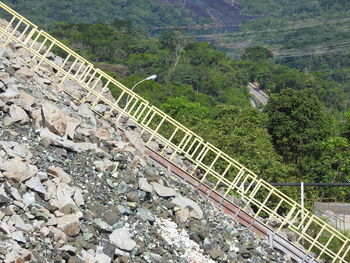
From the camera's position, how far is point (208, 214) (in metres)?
19.4

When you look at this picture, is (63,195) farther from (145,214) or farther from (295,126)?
(295,126)

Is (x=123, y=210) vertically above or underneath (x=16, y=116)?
underneath

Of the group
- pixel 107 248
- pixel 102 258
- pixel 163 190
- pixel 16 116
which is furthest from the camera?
pixel 163 190

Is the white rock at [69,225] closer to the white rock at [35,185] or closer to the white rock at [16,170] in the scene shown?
the white rock at [35,185]

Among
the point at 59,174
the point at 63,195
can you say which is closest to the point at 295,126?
the point at 59,174

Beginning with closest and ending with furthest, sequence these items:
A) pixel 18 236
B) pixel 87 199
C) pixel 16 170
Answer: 1. pixel 18 236
2. pixel 16 170
3. pixel 87 199

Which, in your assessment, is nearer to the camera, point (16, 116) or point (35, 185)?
point (35, 185)

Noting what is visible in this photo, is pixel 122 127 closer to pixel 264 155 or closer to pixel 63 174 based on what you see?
pixel 63 174

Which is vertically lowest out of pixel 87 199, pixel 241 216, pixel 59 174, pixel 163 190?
pixel 87 199

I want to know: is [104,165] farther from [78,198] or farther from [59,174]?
[78,198]

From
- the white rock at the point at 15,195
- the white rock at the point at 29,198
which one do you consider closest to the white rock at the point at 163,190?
the white rock at the point at 29,198

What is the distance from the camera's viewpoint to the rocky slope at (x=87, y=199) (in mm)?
14211

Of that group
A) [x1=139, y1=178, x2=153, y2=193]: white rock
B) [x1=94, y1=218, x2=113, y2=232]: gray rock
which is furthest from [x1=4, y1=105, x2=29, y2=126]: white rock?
[x1=94, y1=218, x2=113, y2=232]: gray rock

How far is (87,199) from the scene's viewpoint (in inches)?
638
